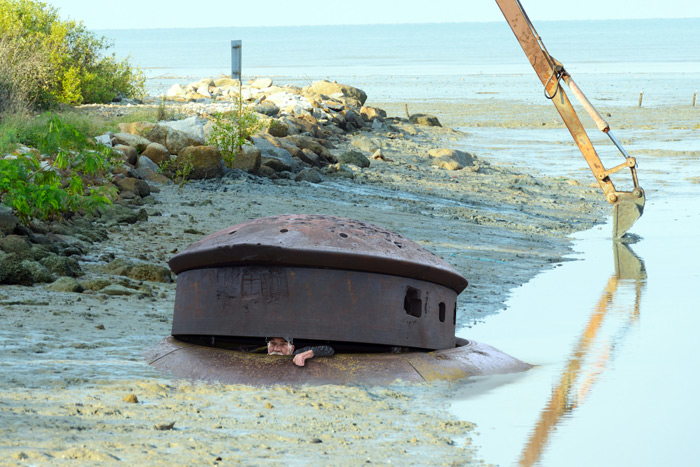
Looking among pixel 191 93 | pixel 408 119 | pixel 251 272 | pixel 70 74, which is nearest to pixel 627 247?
pixel 251 272

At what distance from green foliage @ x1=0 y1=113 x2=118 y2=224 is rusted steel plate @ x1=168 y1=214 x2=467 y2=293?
343 centimetres

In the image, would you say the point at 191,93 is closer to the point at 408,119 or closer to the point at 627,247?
the point at 408,119

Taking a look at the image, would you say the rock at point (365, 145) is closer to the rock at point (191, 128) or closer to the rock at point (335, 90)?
the rock at point (191, 128)

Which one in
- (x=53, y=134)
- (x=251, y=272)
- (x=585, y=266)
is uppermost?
(x=53, y=134)

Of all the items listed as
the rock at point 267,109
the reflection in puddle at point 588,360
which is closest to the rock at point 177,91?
the rock at point 267,109

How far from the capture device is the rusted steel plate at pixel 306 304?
603 cm

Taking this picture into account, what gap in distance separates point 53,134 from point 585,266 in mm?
6218

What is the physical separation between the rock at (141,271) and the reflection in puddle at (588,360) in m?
3.72

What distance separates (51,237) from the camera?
9.90m

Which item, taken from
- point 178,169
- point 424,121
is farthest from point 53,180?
point 424,121

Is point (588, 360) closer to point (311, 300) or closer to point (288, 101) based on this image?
point (311, 300)

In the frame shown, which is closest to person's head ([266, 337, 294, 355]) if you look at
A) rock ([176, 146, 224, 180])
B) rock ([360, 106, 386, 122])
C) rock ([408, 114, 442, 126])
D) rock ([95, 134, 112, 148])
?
rock ([95, 134, 112, 148])

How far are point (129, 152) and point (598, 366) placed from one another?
8.53 m

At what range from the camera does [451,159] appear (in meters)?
20.8
